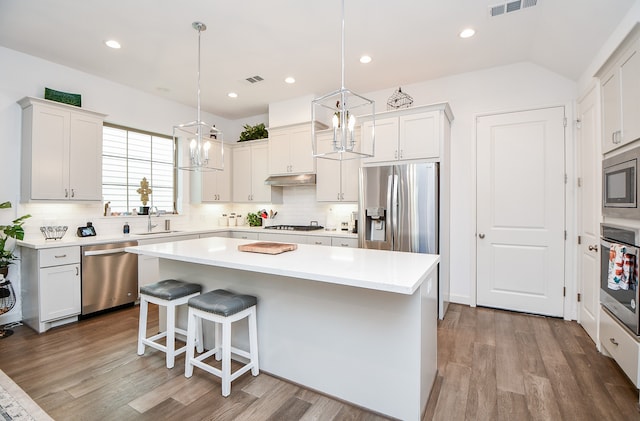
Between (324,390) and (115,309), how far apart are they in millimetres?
3043

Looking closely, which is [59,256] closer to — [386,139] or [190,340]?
[190,340]

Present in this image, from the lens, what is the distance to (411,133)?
371 cm

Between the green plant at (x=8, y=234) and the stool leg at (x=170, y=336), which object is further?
the green plant at (x=8, y=234)

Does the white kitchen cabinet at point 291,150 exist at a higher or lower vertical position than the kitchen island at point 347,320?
higher

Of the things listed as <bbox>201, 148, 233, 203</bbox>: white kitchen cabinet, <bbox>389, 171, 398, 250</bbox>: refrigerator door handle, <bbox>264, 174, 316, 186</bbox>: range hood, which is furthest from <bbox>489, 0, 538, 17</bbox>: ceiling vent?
<bbox>201, 148, 233, 203</bbox>: white kitchen cabinet

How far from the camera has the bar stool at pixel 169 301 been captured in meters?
2.46

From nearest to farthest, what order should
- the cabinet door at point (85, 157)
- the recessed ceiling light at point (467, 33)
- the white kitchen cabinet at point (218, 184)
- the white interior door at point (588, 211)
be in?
1. the white interior door at point (588, 211)
2. the recessed ceiling light at point (467, 33)
3. the cabinet door at point (85, 157)
4. the white kitchen cabinet at point (218, 184)

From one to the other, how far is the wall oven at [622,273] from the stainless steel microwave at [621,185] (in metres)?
0.12

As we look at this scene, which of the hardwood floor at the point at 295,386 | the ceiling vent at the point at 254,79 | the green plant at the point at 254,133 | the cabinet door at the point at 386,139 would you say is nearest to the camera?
the hardwood floor at the point at 295,386

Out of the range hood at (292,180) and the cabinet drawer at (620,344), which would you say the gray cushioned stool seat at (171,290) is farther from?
the cabinet drawer at (620,344)

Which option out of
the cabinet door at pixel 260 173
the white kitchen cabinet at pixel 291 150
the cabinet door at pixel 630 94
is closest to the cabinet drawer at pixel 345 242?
the white kitchen cabinet at pixel 291 150

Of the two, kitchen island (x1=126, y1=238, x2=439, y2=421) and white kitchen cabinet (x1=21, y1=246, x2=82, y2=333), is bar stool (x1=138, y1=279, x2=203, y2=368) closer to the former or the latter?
kitchen island (x1=126, y1=238, x2=439, y2=421)

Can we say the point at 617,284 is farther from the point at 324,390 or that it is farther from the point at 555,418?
the point at 324,390

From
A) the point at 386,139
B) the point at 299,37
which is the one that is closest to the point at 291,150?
the point at 386,139
